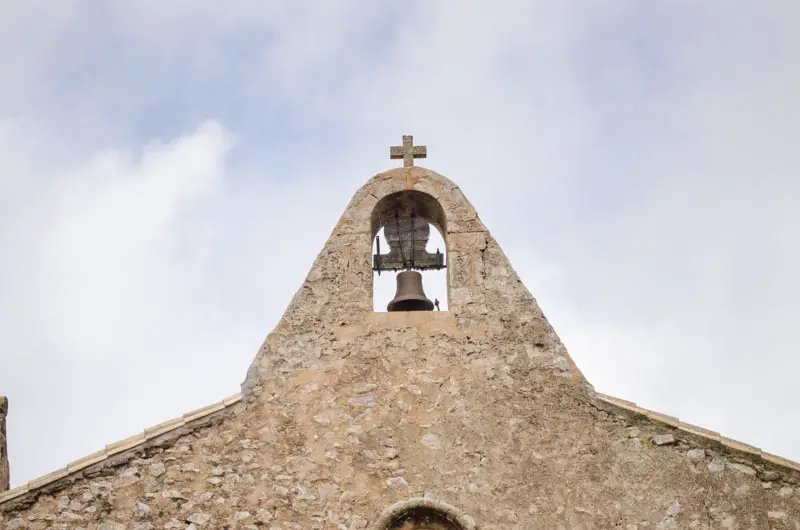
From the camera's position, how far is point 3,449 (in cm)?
859

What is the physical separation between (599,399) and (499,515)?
53.5 inches

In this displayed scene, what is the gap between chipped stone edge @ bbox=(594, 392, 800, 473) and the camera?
8125mm

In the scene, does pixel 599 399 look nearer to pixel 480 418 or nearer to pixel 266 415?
pixel 480 418

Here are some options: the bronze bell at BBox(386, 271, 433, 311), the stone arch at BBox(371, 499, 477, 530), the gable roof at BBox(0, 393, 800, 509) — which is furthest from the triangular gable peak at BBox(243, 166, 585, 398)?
the stone arch at BBox(371, 499, 477, 530)

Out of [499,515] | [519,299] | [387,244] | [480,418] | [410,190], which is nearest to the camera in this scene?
[499,515]

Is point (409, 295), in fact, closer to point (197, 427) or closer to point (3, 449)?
point (197, 427)

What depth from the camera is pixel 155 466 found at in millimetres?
8250

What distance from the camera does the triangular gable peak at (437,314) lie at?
8914 millimetres

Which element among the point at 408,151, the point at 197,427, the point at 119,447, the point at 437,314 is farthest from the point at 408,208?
the point at 119,447

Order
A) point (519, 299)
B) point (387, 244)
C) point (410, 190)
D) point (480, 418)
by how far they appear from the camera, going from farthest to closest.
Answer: point (387, 244), point (410, 190), point (519, 299), point (480, 418)

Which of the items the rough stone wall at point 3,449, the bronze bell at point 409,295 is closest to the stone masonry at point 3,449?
the rough stone wall at point 3,449

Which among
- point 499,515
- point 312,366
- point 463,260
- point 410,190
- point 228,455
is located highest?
point 410,190

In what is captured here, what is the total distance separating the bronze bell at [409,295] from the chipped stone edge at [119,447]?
2.19 m

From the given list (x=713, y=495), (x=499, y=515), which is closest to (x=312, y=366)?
(x=499, y=515)
